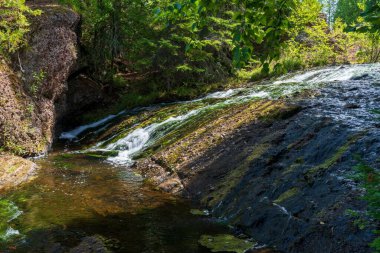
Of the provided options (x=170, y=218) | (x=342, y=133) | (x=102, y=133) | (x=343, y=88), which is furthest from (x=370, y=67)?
(x=170, y=218)

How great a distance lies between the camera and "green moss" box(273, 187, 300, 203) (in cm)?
538

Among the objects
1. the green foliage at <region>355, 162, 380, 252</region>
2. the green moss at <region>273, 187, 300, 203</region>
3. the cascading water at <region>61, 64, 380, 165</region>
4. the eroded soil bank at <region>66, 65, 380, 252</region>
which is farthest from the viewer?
the cascading water at <region>61, 64, 380, 165</region>

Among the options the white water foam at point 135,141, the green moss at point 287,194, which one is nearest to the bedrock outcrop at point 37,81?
the white water foam at point 135,141

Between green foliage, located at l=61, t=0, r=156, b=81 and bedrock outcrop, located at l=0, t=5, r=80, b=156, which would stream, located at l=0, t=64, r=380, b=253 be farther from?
green foliage, located at l=61, t=0, r=156, b=81

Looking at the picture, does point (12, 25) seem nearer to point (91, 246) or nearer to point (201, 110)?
point (201, 110)

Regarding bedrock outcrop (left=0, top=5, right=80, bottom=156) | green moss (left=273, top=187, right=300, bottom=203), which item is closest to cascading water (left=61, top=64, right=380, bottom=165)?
bedrock outcrop (left=0, top=5, right=80, bottom=156)

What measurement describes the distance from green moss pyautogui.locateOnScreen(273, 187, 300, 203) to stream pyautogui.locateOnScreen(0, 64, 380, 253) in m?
0.84

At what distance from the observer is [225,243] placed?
15.7 ft

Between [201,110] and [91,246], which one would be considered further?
[201,110]

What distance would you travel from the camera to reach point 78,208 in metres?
6.16

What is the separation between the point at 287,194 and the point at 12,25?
919 cm

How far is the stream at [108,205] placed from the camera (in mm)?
4809

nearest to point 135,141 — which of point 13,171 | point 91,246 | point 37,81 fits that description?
point 37,81

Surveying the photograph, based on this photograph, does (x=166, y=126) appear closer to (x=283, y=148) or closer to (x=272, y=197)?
(x=283, y=148)
